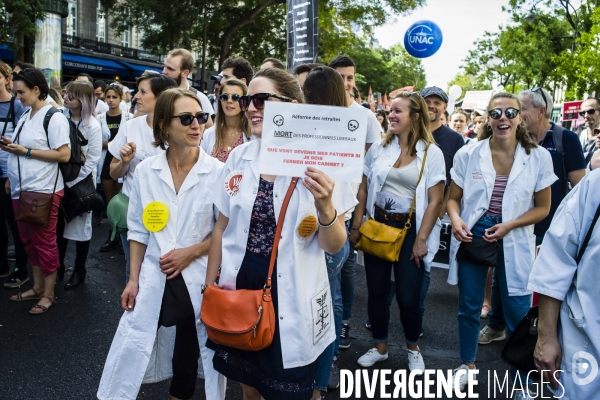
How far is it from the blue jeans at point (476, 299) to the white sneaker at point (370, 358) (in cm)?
64

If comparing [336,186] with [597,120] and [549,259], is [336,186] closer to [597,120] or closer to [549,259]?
[549,259]

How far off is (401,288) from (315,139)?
2.11 m

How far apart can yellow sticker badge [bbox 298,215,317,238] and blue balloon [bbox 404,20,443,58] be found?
8898mm

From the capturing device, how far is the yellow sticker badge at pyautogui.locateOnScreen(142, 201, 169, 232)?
287 centimetres

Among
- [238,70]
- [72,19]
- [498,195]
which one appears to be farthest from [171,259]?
[72,19]

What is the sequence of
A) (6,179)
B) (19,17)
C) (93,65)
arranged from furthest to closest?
(93,65)
(19,17)
(6,179)

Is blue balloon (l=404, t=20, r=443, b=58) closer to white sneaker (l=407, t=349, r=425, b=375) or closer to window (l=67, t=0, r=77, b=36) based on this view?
white sneaker (l=407, t=349, r=425, b=375)

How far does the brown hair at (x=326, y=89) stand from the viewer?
336 centimetres

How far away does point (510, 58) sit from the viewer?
100ft

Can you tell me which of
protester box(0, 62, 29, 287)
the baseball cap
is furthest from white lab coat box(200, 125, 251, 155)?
protester box(0, 62, 29, 287)

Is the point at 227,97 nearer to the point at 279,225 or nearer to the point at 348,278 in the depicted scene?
the point at 348,278

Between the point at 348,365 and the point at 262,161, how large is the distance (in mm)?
2533

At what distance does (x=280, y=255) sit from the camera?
232 centimetres

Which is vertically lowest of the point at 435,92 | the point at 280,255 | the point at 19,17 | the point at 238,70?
the point at 280,255
